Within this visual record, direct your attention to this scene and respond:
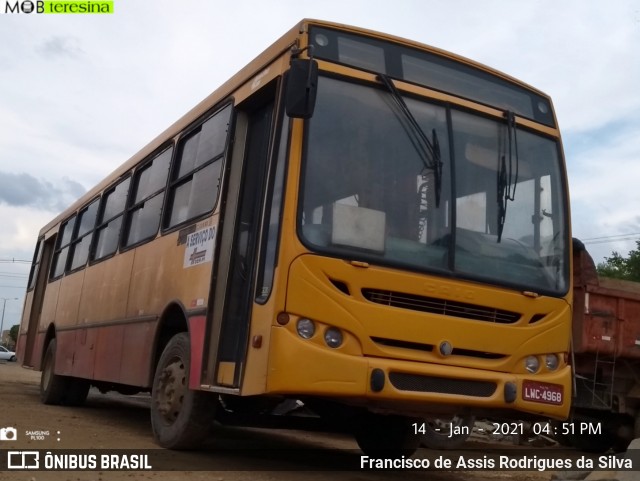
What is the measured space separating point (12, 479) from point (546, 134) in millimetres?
4939

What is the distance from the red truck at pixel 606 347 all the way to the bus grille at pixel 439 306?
3670mm

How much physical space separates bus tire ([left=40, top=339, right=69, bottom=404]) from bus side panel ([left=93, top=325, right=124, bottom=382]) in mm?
3065

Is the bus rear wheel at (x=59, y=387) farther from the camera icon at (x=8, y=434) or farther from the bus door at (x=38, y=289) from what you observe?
the camera icon at (x=8, y=434)

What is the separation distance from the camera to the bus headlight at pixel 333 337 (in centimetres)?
550

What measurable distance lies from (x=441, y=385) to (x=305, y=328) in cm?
108

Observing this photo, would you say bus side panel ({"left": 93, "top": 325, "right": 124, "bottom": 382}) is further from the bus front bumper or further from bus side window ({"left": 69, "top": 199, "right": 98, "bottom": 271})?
the bus front bumper

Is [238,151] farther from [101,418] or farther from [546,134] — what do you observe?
[101,418]

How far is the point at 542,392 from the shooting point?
20.1 ft

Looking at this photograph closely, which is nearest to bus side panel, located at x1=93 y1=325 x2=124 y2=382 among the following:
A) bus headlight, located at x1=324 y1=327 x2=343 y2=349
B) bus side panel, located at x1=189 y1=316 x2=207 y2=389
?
bus side panel, located at x1=189 y1=316 x2=207 y2=389

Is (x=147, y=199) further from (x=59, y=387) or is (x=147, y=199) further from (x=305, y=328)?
(x=59, y=387)

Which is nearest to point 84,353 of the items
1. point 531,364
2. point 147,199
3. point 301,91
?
point 147,199

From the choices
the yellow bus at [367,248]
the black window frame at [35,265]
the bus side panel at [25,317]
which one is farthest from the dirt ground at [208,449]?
the black window frame at [35,265]

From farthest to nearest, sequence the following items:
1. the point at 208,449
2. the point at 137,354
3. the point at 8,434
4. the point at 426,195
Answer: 1. the point at 137,354
2. the point at 8,434
3. the point at 208,449
4. the point at 426,195

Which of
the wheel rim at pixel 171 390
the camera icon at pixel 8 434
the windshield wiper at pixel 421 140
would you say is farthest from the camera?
the camera icon at pixel 8 434
